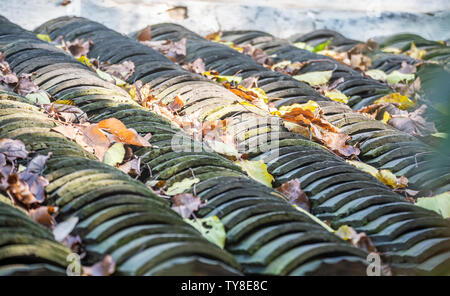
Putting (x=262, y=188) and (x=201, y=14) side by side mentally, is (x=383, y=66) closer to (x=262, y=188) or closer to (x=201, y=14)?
(x=201, y=14)

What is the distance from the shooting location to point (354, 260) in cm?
181

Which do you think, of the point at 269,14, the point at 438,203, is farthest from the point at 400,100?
the point at 269,14

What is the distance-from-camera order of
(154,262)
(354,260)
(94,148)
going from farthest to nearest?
(94,148), (354,260), (154,262)

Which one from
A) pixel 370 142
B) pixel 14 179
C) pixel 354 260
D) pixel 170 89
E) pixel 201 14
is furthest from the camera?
pixel 201 14

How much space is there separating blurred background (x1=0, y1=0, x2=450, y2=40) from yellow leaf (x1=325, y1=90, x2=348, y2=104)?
2321 millimetres

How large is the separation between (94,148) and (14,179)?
552 mm

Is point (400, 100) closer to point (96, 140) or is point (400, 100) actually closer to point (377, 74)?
point (377, 74)

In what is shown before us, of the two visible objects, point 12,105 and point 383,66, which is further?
point 383,66

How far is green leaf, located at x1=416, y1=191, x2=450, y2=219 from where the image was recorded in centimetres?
240

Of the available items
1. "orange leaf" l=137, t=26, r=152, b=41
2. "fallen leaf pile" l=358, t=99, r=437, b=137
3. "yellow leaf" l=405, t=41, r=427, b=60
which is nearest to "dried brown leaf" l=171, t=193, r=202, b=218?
"fallen leaf pile" l=358, t=99, r=437, b=137

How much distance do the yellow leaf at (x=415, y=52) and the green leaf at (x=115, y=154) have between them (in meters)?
3.44

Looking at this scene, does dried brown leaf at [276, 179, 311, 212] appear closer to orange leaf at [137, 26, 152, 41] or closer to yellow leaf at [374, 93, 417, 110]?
yellow leaf at [374, 93, 417, 110]

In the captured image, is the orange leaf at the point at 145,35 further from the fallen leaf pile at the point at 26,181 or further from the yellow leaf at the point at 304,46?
the fallen leaf pile at the point at 26,181

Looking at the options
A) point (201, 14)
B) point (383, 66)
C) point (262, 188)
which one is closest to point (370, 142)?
point (262, 188)
